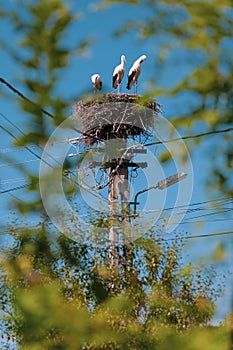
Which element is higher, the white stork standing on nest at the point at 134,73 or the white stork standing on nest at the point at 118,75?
the white stork standing on nest at the point at 118,75

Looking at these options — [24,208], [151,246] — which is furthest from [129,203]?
[24,208]

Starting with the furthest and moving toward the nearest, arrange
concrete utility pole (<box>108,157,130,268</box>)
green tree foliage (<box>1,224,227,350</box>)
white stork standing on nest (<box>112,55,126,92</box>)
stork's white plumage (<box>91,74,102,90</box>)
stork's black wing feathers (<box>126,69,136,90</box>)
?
white stork standing on nest (<box>112,55,126,92</box>) → stork's black wing feathers (<box>126,69,136,90</box>) → concrete utility pole (<box>108,157,130,268</box>) → stork's white plumage (<box>91,74,102,90</box>) → green tree foliage (<box>1,224,227,350</box>)

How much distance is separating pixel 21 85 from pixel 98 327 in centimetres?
26

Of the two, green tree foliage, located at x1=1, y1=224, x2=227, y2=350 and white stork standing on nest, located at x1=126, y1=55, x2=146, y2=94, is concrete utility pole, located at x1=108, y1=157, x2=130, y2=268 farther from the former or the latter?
green tree foliage, located at x1=1, y1=224, x2=227, y2=350

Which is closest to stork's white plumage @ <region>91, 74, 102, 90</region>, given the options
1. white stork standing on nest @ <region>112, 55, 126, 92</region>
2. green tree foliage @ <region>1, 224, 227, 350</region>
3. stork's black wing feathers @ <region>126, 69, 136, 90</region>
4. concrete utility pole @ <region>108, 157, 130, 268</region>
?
green tree foliage @ <region>1, 224, 227, 350</region>

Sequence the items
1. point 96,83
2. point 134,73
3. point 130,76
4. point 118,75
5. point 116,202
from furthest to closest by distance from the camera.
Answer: point 118,75
point 130,76
point 134,73
point 116,202
point 96,83

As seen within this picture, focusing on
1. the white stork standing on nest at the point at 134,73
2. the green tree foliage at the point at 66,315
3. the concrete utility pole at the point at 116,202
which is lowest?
the green tree foliage at the point at 66,315

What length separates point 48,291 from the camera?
0.53 m

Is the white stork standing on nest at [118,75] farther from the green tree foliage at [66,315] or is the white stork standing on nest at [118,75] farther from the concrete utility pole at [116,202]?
the green tree foliage at [66,315]

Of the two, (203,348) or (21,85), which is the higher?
(21,85)

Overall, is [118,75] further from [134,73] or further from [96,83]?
[96,83]

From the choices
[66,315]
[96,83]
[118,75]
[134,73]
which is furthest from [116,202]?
[66,315]

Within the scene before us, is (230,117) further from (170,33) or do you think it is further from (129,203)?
(129,203)

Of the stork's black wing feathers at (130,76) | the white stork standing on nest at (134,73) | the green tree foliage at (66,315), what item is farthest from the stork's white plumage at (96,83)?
the stork's black wing feathers at (130,76)
